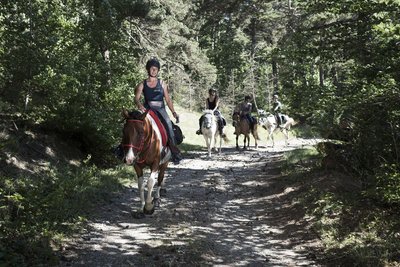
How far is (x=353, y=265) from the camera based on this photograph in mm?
5895

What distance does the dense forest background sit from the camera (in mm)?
7262

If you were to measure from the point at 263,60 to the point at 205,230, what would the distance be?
6.19 metres

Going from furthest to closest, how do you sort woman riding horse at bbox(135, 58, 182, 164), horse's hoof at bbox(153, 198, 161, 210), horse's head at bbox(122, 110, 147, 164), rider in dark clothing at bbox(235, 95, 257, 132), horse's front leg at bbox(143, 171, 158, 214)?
rider in dark clothing at bbox(235, 95, 257, 132)
horse's hoof at bbox(153, 198, 161, 210)
woman riding horse at bbox(135, 58, 182, 164)
horse's front leg at bbox(143, 171, 158, 214)
horse's head at bbox(122, 110, 147, 164)

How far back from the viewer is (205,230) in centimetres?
780

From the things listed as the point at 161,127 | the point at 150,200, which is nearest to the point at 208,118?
the point at 161,127

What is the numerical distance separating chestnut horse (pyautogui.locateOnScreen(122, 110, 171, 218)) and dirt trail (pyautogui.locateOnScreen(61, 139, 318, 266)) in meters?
0.67

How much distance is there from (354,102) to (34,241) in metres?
5.71

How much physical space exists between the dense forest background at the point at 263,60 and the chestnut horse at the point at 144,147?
2.86 m

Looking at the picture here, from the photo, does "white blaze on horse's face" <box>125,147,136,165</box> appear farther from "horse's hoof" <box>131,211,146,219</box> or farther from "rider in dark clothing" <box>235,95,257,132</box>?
"rider in dark clothing" <box>235,95,257,132</box>

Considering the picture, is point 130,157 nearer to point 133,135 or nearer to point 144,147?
point 133,135

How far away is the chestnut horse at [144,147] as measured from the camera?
7348 mm

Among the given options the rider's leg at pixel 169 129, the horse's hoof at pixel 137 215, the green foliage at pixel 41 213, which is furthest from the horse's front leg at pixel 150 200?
the green foliage at pixel 41 213

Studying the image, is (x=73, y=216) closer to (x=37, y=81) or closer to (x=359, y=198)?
(x=37, y=81)

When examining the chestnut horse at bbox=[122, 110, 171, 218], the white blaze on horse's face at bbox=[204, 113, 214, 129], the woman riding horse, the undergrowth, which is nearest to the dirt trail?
the undergrowth
